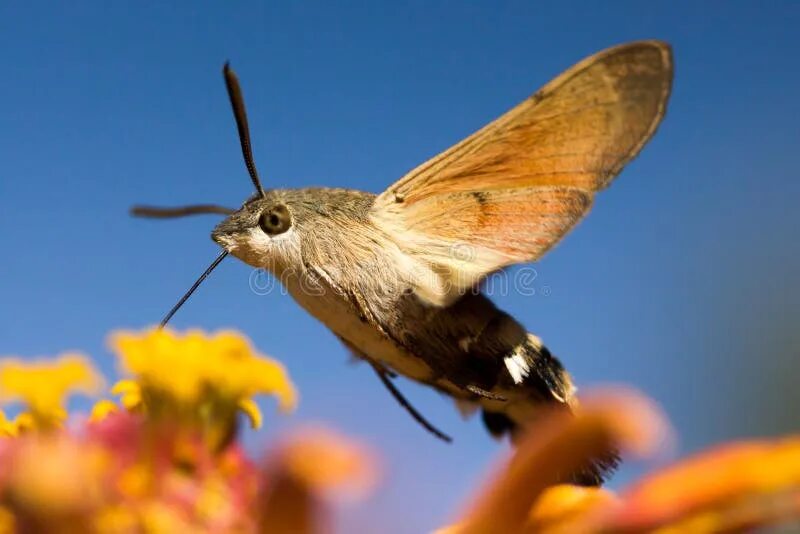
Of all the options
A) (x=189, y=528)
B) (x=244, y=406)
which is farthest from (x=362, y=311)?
(x=189, y=528)

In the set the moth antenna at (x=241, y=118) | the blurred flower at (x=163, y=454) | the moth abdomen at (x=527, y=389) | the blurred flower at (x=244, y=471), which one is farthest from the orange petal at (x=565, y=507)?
the moth antenna at (x=241, y=118)

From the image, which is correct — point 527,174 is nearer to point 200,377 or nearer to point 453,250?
point 453,250

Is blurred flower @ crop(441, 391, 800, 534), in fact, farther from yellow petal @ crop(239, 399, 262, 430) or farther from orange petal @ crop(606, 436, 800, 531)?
yellow petal @ crop(239, 399, 262, 430)

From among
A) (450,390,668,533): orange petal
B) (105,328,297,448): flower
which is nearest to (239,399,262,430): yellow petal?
(105,328,297,448): flower

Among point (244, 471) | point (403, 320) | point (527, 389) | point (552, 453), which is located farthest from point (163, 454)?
point (527, 389)

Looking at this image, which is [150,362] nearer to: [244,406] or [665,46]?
[244,406]

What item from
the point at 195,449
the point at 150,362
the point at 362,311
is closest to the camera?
the point at 195,449
